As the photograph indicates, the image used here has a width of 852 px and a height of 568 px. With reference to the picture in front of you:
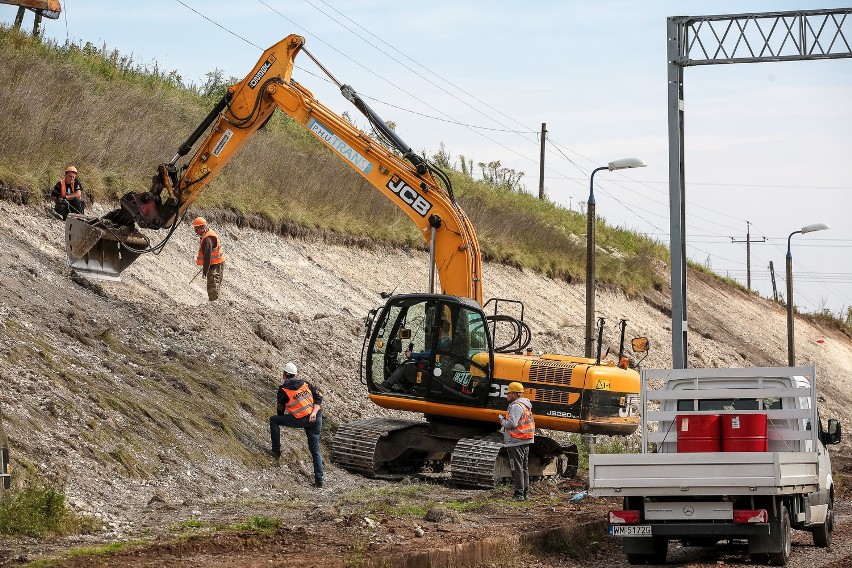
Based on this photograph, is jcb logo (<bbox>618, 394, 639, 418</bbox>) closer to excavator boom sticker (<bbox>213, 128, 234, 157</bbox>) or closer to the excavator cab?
the excavator cab

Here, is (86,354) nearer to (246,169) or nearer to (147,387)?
(147,387)

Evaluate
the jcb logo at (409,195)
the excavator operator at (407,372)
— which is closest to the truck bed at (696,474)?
the excavator operator at (407,372)

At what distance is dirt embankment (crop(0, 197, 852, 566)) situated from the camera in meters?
13.4

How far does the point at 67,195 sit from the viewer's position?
22.0 meters

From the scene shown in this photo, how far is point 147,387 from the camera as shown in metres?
17.5

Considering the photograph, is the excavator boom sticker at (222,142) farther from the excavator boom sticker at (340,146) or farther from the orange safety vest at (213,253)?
the orange safety vest at (213,253)

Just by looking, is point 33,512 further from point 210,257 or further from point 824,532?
point 210,257

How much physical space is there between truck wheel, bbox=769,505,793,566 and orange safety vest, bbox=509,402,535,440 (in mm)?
5032

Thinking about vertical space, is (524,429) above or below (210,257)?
below

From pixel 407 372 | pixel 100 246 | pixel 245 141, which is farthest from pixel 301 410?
pixel 100 246

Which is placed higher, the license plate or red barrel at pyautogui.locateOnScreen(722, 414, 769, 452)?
red barrel at pyautogui.locateOnScreen(722, 414, 769, 452)

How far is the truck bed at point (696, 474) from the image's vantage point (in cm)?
1202

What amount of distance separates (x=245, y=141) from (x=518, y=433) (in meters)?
6.73

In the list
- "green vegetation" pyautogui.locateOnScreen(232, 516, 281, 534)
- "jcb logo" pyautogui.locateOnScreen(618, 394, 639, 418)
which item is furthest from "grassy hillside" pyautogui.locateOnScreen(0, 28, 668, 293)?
"green vegetation" pyautogui.locateOnScreen(232, 516, 281, 534)
